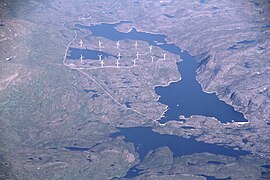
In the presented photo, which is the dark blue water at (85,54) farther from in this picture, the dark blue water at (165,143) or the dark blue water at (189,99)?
the dark blue water at (165,143)

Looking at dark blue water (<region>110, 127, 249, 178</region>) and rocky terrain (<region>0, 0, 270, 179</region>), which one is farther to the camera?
dark blue water (<region>110, 127, 249, 178</region>)

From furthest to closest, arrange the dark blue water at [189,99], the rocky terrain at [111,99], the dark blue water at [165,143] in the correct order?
the dark blue water at [189,99], the dark blue water at [165,143], the rocky terrain at [111,99]

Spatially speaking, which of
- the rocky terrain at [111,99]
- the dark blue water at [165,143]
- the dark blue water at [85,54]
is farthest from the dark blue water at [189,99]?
the dark blue water at [85,54]

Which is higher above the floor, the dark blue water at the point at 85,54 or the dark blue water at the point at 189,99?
the dark blue water at the point at 85,54

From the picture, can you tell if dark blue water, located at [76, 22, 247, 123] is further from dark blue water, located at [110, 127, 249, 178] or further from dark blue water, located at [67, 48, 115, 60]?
dark blue water, located at [67, 48, 115, 60]

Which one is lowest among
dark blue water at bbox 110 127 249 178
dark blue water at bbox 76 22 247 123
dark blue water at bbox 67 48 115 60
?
dark blue water at bbox 110 127 249 178

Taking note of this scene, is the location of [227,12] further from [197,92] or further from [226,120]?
[226,120]

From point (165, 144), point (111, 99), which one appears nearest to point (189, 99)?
point (111, 99)

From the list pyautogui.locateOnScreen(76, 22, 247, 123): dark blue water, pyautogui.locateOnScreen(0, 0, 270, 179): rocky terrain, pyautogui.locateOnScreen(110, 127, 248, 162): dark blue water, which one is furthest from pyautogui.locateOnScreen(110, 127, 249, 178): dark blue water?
pyautogui.locateOnScreen(76, 22, 247, 123): dark blue water

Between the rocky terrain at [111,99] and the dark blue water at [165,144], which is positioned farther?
the dark blue water at [165,144]
